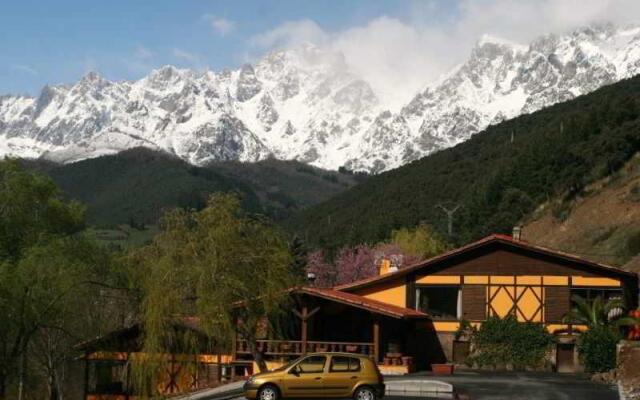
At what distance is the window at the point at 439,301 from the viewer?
4694 cm

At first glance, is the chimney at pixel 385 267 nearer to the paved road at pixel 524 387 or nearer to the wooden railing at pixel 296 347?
the wooden railing at pixel 296 347

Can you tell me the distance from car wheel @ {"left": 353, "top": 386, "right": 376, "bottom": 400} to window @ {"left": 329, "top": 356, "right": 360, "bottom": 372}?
0.58 m

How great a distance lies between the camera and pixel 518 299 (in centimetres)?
4616

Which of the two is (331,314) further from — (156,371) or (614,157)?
(614,157)

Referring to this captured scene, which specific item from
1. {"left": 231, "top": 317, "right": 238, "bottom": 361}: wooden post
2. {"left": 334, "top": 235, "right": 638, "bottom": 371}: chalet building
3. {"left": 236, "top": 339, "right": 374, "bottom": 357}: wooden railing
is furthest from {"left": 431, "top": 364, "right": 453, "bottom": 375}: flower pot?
{"left": 231, "top": 317, "right": 238, "bottom": 361}: wooden post

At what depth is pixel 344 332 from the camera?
4662cm

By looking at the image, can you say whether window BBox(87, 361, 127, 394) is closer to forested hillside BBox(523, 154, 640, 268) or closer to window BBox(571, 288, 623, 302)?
window BBox(571, 288, 623, 302)

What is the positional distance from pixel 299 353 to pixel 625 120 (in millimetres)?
72299

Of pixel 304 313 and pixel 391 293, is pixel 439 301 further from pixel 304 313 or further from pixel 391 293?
pixel 304 313

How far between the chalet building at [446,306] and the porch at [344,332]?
2.0 inches

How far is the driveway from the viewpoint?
31812 millimetres

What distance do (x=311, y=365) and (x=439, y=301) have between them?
18841mm

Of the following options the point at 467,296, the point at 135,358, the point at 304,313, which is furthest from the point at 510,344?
the point at 135,358

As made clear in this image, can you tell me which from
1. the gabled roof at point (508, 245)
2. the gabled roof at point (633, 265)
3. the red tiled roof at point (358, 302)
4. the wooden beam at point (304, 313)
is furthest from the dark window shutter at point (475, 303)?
the gabled roof at point (633, 265)
